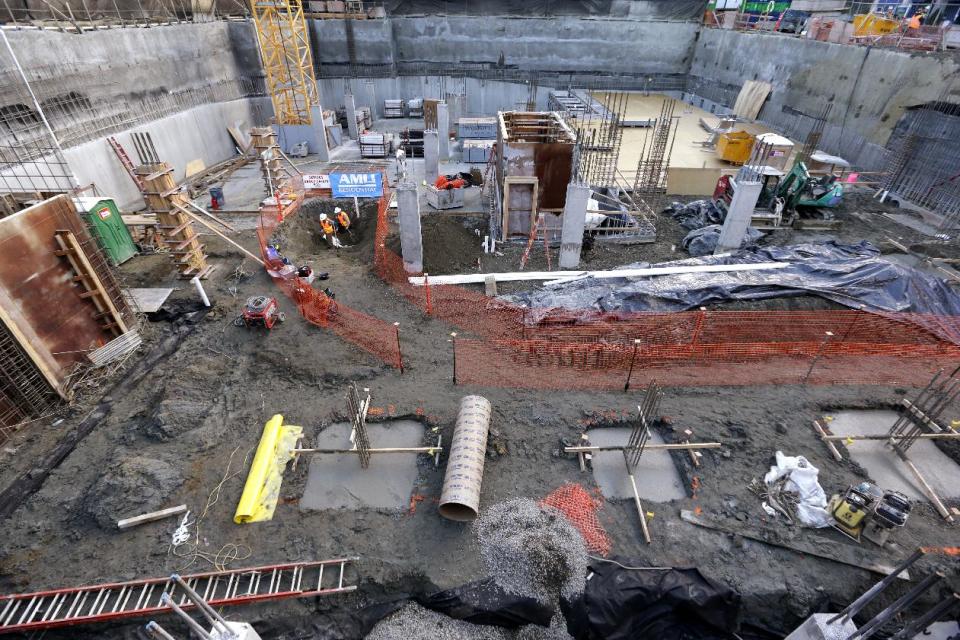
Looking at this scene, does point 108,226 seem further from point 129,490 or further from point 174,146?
point 129,490

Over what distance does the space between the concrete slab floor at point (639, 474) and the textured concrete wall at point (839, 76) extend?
2135 cm

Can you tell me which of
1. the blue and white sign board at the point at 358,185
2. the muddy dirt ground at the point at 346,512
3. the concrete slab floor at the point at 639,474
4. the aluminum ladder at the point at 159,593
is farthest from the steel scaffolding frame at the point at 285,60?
the concrete slab floor at the point at 639,474

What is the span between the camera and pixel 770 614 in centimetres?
707

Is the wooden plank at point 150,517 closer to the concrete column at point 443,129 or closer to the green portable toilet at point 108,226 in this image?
the green portable toilet at point 108,226

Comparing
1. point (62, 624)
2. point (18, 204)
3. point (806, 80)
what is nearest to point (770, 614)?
point (62, 624)

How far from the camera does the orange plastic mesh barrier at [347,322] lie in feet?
37.9

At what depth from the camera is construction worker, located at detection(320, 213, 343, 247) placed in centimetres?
1695

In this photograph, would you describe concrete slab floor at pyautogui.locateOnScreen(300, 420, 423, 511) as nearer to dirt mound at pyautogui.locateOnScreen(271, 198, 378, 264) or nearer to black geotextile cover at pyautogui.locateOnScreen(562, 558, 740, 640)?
black geotextile cover at pyautogui.locateOnScreen(562, 558, 740, 640)

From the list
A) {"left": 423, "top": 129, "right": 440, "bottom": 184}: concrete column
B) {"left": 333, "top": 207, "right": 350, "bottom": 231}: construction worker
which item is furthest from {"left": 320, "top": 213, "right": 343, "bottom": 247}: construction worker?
{"left": 423, "top": 129, "right": 440, "bottom": 184}: concrete column

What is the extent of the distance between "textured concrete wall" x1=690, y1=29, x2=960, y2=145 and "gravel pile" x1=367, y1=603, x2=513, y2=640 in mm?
25769

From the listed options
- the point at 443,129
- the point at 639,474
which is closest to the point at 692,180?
the point at 443,129

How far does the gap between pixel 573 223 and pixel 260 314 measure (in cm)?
958

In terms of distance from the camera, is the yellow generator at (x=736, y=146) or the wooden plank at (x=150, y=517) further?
the yellow generator at (x=736, y=146)

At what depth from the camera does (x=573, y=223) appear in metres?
14.6
